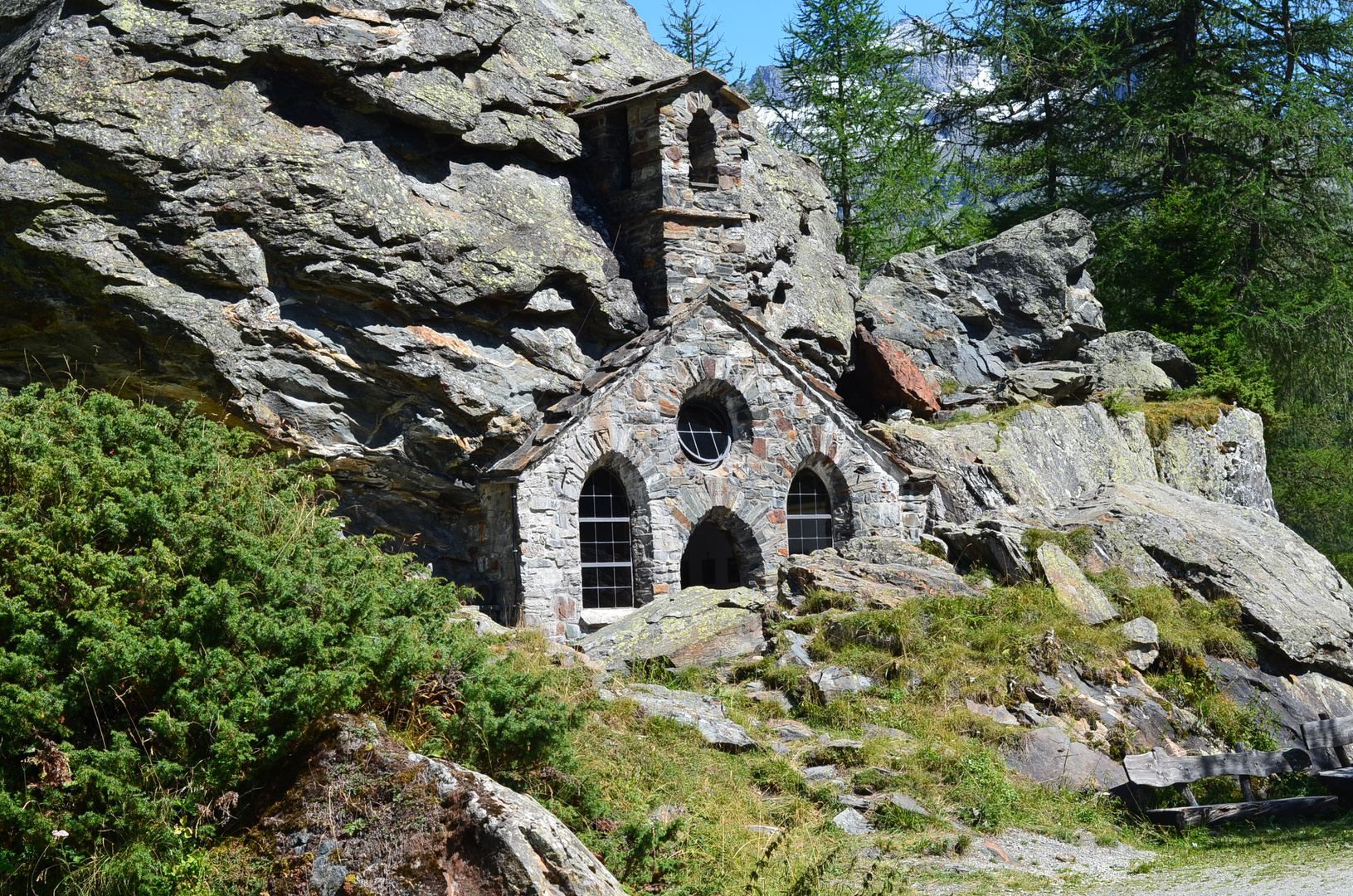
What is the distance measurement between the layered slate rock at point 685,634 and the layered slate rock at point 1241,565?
A: 5.33 meters

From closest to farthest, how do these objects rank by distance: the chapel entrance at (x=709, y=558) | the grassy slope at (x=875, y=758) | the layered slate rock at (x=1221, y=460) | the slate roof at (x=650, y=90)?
1. the grassy slope at (x=875, y=758)
2. the slate roof at (x=650, y=90)
3. the chapel entrance at (x=709, y=558)
4. the layered slate rock at (x=1221, y=460)

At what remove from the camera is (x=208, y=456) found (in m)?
8.58

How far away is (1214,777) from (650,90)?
507 inches

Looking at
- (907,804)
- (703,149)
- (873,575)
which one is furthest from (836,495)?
(907,804)

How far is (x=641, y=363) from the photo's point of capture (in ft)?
56.2

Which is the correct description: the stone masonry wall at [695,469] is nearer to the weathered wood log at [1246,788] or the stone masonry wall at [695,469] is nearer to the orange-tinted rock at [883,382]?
the orange-tinted rock at [883,382]

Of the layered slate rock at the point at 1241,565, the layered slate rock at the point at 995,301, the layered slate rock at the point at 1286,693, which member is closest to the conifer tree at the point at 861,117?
the layered slate rock at the point at 995,301

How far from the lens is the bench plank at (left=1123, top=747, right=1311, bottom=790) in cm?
1078

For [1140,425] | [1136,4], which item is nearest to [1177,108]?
[1136,4]

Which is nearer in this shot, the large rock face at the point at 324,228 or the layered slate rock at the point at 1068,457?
the large rock face at the point at 324,228

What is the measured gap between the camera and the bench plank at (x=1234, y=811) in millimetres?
10406

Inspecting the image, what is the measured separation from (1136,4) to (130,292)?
24.9 metres

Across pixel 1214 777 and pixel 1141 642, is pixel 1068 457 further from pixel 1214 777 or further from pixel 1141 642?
pixel 1214 777

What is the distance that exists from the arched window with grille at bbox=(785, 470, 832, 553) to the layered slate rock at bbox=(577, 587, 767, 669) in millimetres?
3732
